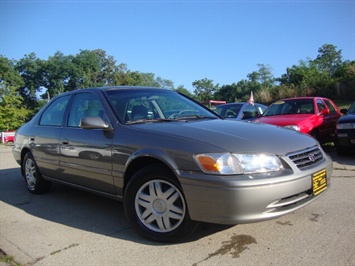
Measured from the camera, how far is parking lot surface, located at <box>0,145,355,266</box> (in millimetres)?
2885

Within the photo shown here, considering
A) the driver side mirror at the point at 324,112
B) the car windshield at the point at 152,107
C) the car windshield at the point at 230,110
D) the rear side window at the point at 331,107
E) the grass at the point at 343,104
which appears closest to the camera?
the car windshield at the point at 152,107

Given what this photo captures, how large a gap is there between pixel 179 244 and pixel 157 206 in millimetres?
398

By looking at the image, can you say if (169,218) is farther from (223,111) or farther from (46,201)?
(223,111)

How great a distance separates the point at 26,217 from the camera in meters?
4.27

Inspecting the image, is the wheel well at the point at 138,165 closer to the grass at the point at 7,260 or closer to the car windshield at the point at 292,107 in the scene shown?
the grass at the point at 7,260

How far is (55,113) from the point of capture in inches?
196

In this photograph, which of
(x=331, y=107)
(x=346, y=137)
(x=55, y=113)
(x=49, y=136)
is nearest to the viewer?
(x=49, y=136)

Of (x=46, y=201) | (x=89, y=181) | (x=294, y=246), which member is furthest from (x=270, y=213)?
(x=46, y=201)

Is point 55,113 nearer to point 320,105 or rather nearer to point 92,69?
point 320,105

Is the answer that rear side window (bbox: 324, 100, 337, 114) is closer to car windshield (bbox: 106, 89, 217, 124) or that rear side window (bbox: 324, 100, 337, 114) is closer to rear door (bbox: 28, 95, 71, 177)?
car windshield (bbox: 106, 89, 217, 124)

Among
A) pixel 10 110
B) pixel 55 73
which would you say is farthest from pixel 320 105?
pixel 55 73

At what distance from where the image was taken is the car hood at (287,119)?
26.2 ft

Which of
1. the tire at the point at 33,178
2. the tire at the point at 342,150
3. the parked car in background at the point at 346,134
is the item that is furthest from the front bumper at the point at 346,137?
the tire at the point at 33,178

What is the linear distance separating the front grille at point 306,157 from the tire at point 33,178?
373cm
